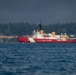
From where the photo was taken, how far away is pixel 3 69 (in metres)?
35.3

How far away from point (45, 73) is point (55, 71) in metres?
1.51

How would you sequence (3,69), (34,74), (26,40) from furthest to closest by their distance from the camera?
(26,40), (3,69), (34,74)

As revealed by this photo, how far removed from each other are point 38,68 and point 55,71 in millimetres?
2534

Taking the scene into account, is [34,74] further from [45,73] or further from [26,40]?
[26,40]

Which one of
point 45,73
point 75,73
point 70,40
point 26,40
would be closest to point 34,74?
point 45,73

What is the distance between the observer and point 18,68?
119 ft

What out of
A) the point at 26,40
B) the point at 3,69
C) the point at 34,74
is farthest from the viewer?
the point at 26,40

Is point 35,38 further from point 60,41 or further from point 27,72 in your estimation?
point 27,72

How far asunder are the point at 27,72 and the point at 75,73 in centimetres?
370

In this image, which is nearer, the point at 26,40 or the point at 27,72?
the point at 27,72

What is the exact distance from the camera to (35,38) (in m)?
164

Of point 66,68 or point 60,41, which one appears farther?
point 60,41

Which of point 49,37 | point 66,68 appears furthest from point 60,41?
point 66,68

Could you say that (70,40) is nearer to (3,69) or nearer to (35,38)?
(35,38)
